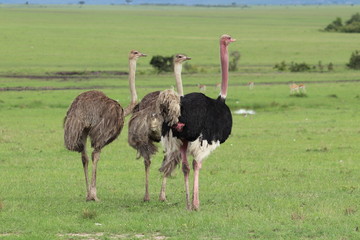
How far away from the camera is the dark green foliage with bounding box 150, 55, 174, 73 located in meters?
39.9

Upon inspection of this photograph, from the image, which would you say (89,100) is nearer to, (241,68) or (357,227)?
(357,227)

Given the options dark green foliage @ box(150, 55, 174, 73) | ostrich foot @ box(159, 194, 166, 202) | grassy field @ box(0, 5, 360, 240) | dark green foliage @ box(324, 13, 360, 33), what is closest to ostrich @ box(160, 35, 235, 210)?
grassy field @ box(0, 5, 360, 240)

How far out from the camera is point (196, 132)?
9.05 metres

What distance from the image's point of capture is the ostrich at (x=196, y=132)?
9031mm

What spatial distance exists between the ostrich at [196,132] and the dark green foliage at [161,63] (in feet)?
99.9

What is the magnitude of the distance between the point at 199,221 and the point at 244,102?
1851 centimetres

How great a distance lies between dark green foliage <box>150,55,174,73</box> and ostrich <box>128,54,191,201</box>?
96.3ft

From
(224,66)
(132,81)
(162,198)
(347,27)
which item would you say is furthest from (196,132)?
(347,27)

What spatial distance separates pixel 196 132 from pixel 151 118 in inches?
34.2

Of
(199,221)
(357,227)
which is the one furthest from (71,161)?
(357,227)

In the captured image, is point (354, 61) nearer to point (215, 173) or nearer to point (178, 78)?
point (215, 173)

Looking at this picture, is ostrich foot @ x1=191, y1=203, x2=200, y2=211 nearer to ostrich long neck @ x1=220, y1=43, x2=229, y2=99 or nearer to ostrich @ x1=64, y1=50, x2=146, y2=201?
ostrich long neck @ x1=220, y1=43, x2=229, y2=99

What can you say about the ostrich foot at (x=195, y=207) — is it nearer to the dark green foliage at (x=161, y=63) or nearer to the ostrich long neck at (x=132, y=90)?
the ostrich long neck at (x=132, y=90)

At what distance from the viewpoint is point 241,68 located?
1709 inches
